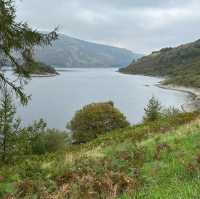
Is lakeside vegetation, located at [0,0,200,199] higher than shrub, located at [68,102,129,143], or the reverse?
lakeside vegetation, located at [0,0,200,199]

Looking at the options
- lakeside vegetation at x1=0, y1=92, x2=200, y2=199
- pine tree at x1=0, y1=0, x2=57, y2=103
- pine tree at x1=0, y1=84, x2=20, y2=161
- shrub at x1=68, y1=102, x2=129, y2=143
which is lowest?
shrub at x1=68, y1=102, x2=129, y2=143

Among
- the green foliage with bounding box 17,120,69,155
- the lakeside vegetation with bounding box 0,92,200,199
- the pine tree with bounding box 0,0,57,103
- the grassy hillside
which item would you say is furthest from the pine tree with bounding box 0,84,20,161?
the lakeside vegetation with bounding box 0,92,200,199

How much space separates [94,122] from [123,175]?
5322cm

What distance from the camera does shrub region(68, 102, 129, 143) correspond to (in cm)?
6050

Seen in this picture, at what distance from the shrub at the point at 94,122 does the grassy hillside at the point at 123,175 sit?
155 ft

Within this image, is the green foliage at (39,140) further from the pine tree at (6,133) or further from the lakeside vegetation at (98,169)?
the lakeside vegetation at (98,169)

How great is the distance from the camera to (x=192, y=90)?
154 metres

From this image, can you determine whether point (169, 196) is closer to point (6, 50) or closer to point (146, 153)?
point (146, 153)

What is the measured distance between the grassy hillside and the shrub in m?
47.2

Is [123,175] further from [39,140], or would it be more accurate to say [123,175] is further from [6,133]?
[39,140]

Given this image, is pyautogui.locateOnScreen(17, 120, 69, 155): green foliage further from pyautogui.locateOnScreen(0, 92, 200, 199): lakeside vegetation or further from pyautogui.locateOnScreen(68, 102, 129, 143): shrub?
pyautogui.locateOnScreen(0, 92, 200, 199): lakeside vegetation

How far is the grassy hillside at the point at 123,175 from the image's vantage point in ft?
24.6

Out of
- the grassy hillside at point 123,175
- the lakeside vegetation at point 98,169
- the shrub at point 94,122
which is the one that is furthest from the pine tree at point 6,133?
the shrub at point 94,122

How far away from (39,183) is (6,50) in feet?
18.2
